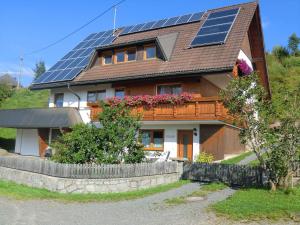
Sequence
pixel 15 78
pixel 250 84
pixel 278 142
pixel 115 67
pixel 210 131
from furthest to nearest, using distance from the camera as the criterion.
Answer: pixel 15 78
pixel 115 67
pixel 210 131
pixel 250 84
pixel 278 142

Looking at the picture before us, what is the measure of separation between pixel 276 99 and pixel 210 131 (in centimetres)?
742

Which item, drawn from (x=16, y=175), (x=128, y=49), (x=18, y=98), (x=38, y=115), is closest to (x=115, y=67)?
(x=128, y=49)

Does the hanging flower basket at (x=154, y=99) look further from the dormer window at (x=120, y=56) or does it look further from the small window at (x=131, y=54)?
the dormer window at (x=120, y=56)

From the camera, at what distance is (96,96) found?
2411 centimetres

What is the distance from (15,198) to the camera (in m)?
11.2

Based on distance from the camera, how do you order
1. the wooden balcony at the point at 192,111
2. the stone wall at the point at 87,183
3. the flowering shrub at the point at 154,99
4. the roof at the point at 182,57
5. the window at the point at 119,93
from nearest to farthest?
the stone wall at the point at 87,183
the wooden balcony at the point at 192,111
the flowering shrub at the point at 154,99
the roof at the point at 182,57
the window at the point at 119,93

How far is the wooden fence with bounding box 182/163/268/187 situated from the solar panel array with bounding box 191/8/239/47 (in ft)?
27.8

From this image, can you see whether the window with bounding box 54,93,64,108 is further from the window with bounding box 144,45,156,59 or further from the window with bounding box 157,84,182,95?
the window with bounding box 157,84,182,95

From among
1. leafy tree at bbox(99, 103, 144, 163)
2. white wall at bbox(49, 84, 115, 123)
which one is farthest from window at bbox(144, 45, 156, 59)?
leafy tree at bbox(99, 103, 144, 163)

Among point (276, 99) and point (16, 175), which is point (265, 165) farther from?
point (16, 175)

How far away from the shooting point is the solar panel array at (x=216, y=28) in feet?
67.4

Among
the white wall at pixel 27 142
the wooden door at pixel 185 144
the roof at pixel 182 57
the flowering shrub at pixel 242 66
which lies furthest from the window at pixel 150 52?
the white wall at pixel 27 142

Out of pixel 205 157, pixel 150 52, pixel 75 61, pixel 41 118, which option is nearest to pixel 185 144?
pixel 205 157

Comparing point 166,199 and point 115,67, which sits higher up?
point 115,67
